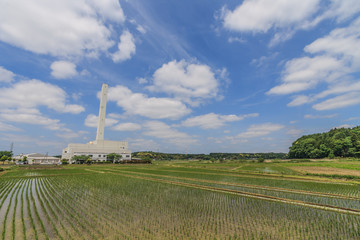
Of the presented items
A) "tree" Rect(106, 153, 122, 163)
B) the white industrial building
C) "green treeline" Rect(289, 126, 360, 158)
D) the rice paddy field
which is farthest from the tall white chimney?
"green treeline" Rect(289, 126, 360, 158)

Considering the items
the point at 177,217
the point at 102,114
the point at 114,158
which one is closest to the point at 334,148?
the point at 177,217

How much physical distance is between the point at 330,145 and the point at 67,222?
116092 mm

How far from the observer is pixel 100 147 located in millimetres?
90938

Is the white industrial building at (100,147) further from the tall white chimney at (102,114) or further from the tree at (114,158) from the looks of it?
the tree at (114,158)

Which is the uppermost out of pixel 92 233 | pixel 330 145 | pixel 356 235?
pixel 330 145

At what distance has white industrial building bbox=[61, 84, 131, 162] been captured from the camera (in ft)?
276

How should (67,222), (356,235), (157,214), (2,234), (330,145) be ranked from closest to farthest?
(2,234) < (356,235) < (67,222) < (157,214) < (330,145)

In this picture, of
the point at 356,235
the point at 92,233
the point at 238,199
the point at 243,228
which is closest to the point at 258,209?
the point at 238,199

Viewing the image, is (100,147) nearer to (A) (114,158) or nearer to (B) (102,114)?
(A) (114,158)

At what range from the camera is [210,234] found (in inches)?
373

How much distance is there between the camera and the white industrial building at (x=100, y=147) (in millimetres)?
84125

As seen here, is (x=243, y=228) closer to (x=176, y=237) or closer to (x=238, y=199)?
(x=176, y=237)

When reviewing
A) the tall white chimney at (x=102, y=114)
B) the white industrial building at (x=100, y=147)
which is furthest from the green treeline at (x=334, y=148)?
the tall white chimney at (x=102, y=114)

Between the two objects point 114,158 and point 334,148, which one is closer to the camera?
point 334,148
